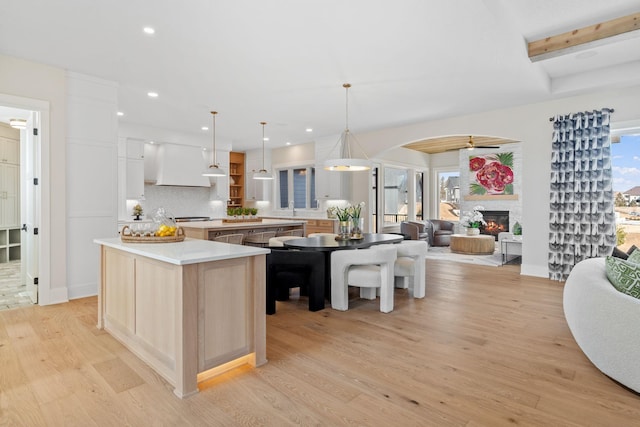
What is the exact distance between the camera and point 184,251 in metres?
2.43

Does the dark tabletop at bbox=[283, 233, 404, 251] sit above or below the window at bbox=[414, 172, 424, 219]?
below

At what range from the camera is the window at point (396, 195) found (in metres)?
10.4

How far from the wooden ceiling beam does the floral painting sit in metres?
6.49

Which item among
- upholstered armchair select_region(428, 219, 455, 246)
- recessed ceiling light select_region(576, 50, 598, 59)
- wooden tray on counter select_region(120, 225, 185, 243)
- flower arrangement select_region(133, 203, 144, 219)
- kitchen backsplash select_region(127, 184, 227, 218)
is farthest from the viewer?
upholstered armchair select_region(428, 219, 455, 246)

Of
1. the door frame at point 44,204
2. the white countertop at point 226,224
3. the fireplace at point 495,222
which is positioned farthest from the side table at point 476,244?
the door frame at point 44,204

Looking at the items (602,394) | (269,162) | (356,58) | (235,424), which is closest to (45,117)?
(356,58)

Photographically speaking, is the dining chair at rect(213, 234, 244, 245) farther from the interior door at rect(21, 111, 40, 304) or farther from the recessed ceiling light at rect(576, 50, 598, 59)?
the recessed ceiling light at rect(576, 50, 598, 59)

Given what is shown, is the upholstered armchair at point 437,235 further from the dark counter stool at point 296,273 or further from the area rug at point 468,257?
the dark counter stool at point 296,273

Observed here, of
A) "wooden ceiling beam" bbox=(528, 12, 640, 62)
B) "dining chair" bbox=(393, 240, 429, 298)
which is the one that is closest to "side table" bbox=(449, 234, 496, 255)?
Result: "dining chair" bbox=(393, 240, 429, 298)

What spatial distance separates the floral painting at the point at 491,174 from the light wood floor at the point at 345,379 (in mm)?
7110

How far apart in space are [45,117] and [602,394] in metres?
5.61

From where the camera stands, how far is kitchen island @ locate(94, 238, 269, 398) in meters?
2.15

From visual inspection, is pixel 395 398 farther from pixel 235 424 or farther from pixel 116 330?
pixel 116 330

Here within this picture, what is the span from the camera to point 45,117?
4.00 meters
